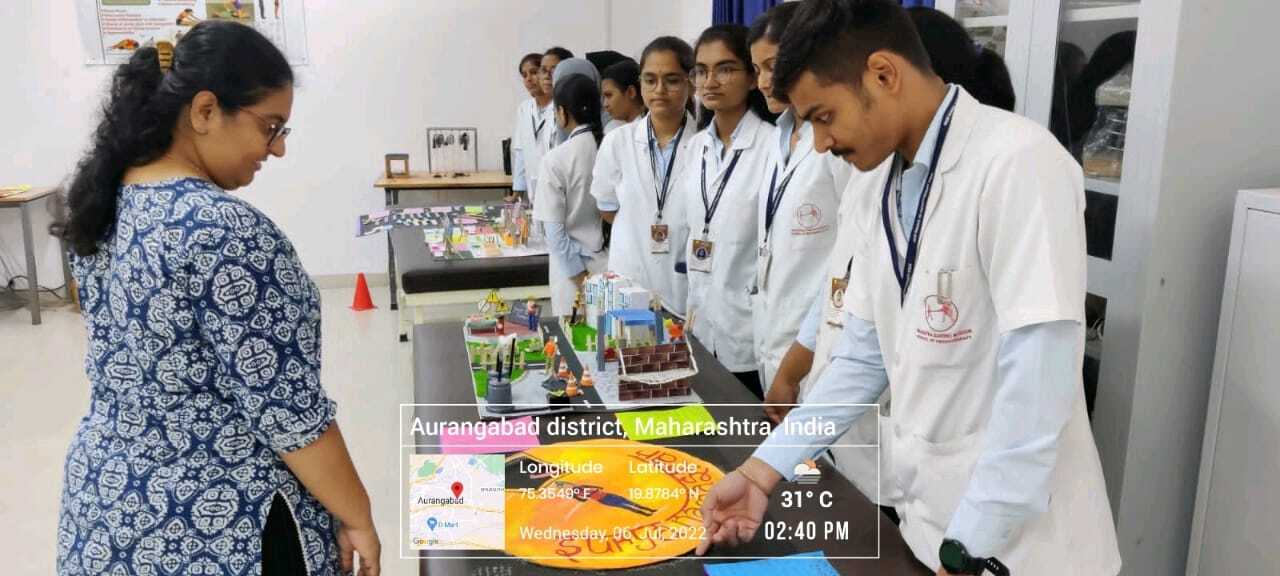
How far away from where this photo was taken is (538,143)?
4832 mm

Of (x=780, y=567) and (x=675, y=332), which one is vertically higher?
(x=675, y=332)

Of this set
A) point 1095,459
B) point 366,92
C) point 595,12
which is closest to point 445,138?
point 366,92

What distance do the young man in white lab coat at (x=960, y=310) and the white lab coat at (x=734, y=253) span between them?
0.96 m

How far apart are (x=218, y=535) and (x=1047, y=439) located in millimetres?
1030

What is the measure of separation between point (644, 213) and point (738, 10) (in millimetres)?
2003

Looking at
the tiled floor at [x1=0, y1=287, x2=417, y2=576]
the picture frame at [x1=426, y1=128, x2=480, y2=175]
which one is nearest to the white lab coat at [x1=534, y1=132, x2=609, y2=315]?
the tiled floor at [x1=0, y1=287, x2=417, y2=576]

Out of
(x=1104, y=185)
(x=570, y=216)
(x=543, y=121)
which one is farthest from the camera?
(x=543, y=121)

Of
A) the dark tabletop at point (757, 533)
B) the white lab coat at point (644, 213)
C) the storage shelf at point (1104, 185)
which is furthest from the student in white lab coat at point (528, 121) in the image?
the storage shelf at point (1104, 185)

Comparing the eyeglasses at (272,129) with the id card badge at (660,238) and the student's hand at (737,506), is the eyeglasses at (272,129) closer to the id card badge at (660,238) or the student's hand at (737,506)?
the student's hand at (737,506)

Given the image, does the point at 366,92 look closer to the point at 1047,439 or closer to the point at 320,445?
the point at 320,445

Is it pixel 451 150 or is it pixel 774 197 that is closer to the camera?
pixel 774 197

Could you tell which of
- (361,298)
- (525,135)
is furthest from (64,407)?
(525,135)

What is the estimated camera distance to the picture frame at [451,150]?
612cm

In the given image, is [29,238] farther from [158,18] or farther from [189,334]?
[189,334]
